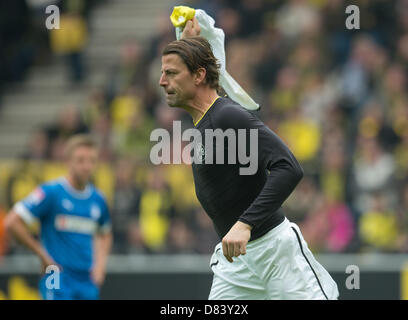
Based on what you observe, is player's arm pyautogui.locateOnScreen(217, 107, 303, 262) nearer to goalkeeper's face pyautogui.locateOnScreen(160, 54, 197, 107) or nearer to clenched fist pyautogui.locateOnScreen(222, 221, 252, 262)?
clenched fist pyautogui.locateOnScreen(222, 221, 252, 262)

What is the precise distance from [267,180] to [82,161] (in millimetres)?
3373

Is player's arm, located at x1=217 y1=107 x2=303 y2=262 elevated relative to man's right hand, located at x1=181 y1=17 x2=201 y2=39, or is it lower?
lower

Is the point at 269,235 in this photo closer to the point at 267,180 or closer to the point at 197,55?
the point at 267,180

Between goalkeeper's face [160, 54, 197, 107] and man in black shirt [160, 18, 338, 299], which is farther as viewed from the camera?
goalkeeper's face [160, 54, 197, 107]

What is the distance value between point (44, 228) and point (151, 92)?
19.3 ft

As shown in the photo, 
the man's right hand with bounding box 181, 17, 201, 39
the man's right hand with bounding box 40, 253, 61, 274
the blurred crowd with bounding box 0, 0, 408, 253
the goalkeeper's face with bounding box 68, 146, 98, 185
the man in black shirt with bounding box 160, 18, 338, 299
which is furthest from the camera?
the blurred crowd with bounding box 0, 0, 408, 253

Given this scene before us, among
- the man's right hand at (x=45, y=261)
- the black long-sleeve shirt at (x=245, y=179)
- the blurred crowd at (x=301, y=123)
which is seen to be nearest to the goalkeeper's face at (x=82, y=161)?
the man's right hand at (x=45, y=261)

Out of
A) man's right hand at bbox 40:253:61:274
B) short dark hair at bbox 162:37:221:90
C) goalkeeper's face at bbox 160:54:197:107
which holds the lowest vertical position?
man's right hand at bbox 40:253:61:274

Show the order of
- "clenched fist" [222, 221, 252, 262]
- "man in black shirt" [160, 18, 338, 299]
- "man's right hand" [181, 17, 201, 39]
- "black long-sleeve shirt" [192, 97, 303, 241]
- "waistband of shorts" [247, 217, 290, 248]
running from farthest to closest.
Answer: "man's right hand" [181, 17, 201, 39], "waistband of shorts" [247, 217, 290, 248], "man in black shirt" [160, 18, 338, 299], "black long-sleeve shirt" [192, 97, 303, 241], "clenched fist" [222, 221, 252, 262]

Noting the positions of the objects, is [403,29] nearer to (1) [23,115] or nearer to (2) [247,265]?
(1) [23,115]

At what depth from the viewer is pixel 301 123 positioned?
40.0 feet

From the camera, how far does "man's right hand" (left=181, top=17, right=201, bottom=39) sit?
225 inches

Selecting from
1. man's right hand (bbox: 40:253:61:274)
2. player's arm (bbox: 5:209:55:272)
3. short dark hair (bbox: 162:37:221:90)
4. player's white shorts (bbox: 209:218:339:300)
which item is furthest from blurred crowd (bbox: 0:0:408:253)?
short dark hair (bbox: 162:37:221:90)
